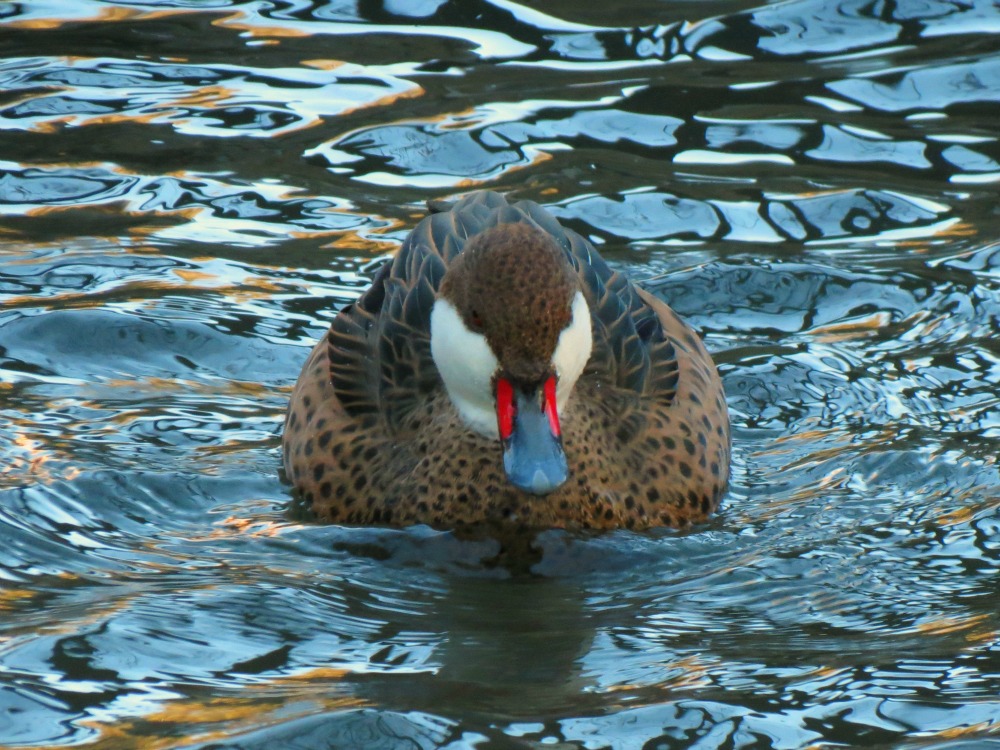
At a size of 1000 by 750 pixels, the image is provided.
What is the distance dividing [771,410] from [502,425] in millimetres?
2168

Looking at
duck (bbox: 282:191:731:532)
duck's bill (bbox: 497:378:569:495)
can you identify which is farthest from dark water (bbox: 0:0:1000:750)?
duck's bill (bbox: 497:378:569:495)

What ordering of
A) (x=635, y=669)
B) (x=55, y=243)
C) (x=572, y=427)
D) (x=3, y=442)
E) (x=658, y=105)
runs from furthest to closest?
(x=658, y=105) → (x=55, y=243) → (x=3, y=442) → (x=572, y=427) → (x=635, y=669)

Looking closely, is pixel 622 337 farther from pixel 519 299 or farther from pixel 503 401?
pixel 519 299

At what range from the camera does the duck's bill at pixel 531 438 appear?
238 inches

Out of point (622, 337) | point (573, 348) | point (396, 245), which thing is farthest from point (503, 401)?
point (396, 245)

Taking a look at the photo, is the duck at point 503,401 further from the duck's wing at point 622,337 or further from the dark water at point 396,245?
the dark water at point 396,245

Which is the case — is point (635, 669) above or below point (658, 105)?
below

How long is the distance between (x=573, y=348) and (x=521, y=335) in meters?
0.39

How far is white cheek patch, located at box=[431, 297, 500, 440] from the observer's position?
20.8 feet

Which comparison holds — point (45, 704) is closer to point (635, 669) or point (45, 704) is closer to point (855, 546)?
point (635, 669)

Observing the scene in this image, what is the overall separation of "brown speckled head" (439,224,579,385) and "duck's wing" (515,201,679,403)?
2.59 ft

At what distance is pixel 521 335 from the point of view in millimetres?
6105

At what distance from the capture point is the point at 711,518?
275 inches

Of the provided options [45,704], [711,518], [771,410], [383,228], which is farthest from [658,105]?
[45,704]
